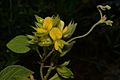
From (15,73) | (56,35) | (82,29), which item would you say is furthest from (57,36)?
(82,29)

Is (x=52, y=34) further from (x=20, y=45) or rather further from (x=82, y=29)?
(x=82, y=29)

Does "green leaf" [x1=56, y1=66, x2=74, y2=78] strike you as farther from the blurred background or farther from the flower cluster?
the blurred background

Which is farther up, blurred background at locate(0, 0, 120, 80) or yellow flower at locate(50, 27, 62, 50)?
yellow flower at locate(50, 27, 62, 50)

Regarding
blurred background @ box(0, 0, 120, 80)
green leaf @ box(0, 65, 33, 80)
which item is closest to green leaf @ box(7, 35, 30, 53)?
green leaf @ box(0, 65, 33, 80)

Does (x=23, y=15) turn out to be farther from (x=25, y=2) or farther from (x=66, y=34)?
(x=66, y=34)

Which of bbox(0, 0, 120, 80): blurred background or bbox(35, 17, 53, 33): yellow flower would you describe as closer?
bbox(35, 17, 53, 33): yellow flower

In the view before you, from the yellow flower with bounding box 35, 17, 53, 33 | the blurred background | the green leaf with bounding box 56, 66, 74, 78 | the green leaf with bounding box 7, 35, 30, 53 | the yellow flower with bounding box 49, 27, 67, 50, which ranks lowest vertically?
the blurred background

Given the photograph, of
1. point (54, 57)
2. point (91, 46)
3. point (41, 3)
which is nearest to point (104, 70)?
point (91, 46)
